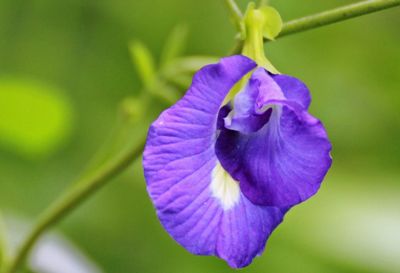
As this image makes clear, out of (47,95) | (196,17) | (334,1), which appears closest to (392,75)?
(334,1)

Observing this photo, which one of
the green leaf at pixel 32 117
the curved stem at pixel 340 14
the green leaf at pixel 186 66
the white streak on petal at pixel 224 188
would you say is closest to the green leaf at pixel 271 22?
the curved stem at pixel 340 14

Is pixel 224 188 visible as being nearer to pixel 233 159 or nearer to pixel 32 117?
pixel 233 159

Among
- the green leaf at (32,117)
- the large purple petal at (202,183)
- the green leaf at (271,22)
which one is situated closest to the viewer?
the large purple petal at (202,183)

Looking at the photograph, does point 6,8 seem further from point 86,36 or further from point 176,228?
point 176,228

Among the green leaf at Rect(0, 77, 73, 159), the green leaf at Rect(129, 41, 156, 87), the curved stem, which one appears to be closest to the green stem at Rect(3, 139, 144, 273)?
the green leaf at Rect(129, 41, 156, 87)

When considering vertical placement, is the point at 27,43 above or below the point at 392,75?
above

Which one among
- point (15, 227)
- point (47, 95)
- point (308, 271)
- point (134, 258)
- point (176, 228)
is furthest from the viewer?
point (134, 258)

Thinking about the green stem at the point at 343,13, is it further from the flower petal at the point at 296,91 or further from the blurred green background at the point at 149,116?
the blurred green background at the point at 149,116

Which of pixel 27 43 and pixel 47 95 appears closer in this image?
pixel 47 95

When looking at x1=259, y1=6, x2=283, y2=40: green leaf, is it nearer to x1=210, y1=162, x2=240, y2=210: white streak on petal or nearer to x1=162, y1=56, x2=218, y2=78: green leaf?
x1=210, y1=162, x2=240, y2=210: white streak on petal

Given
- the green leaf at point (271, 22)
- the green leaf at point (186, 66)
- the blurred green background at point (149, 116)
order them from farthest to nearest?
the blurred green background at point (149, 116), the green leaf at point (186, 66), the green leaf at point (271, 22)
